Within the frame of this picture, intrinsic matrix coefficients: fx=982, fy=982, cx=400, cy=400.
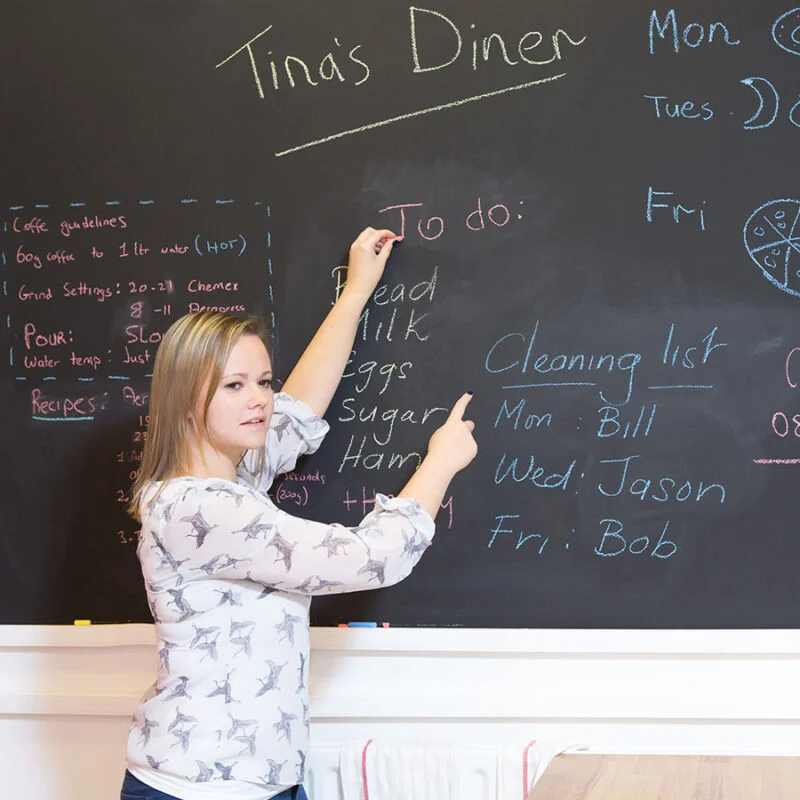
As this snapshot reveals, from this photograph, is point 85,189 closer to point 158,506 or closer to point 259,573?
point 158,506

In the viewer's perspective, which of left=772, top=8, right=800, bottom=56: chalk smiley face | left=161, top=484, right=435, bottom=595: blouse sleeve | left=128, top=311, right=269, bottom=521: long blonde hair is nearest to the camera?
left=161, top=484, right=435, bottom=595: blouse sleeve

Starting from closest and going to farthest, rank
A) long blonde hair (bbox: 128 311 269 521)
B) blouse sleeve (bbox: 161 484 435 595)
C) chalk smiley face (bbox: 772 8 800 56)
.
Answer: blouse sleeve (bbox: 161 484 435 595)
long blonde hair (bbox: 128 311 269 521)
chalk smiley face (bbox: 772 8 800 56)

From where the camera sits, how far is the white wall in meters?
2.15

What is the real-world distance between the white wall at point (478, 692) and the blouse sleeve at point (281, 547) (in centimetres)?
52

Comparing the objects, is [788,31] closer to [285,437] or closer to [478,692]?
[285,437]

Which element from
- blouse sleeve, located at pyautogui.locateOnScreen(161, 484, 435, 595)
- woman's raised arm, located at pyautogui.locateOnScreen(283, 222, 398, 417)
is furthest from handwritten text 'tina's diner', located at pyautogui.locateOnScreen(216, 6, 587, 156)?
blouse sleeve, located at pyautogui.locateOnScreen(161, 484, 435, 595)

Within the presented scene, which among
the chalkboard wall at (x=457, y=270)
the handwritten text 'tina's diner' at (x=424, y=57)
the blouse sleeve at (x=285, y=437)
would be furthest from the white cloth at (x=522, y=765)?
the handwritten text 'tina's diner' at (x=424, y=57)

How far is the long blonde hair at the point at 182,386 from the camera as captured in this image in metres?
1.88

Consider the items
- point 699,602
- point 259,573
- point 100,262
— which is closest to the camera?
point 259,573

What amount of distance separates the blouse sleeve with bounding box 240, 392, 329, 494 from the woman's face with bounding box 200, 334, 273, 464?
0.22 m

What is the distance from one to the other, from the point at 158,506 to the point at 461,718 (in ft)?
2.90

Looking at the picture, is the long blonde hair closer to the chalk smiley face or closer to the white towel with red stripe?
the white towel with red stripe

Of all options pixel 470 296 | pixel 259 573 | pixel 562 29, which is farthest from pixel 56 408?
pixel 562 29

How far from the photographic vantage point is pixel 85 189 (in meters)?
2.36
